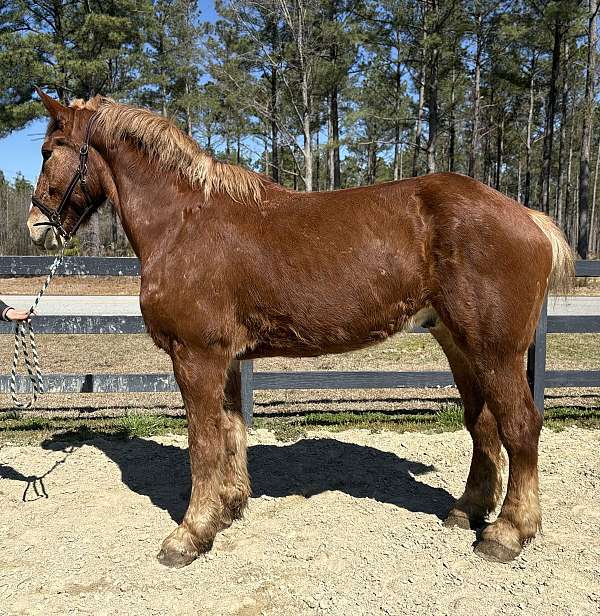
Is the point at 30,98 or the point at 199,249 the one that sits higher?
the point at 30,98

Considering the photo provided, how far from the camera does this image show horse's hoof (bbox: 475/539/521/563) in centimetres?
295

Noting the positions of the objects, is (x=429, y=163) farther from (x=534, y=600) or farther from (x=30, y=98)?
(x=534, y=600)

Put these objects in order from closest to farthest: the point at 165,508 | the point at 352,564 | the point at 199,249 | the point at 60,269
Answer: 1. the point at 352,564
2. the point at 199,249
3. the point at 165,508
4. the point at 60,269

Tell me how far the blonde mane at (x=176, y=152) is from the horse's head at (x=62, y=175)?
0.53 feet

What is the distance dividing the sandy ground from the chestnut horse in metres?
0.23

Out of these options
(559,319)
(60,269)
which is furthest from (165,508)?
(559,319)

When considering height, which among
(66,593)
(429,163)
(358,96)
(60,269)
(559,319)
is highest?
(358,96)

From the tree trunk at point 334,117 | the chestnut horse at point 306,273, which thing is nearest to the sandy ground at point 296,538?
the chestnut horse at point 306,273

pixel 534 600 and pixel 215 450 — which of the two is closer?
pixel 534 600

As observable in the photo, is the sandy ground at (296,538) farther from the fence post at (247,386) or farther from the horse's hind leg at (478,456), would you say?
the fence post at (247,386)

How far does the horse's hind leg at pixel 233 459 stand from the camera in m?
3.40

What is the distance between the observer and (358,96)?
890 inches

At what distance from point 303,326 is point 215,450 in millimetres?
924

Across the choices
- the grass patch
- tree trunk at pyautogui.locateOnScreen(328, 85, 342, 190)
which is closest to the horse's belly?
the grass patch
